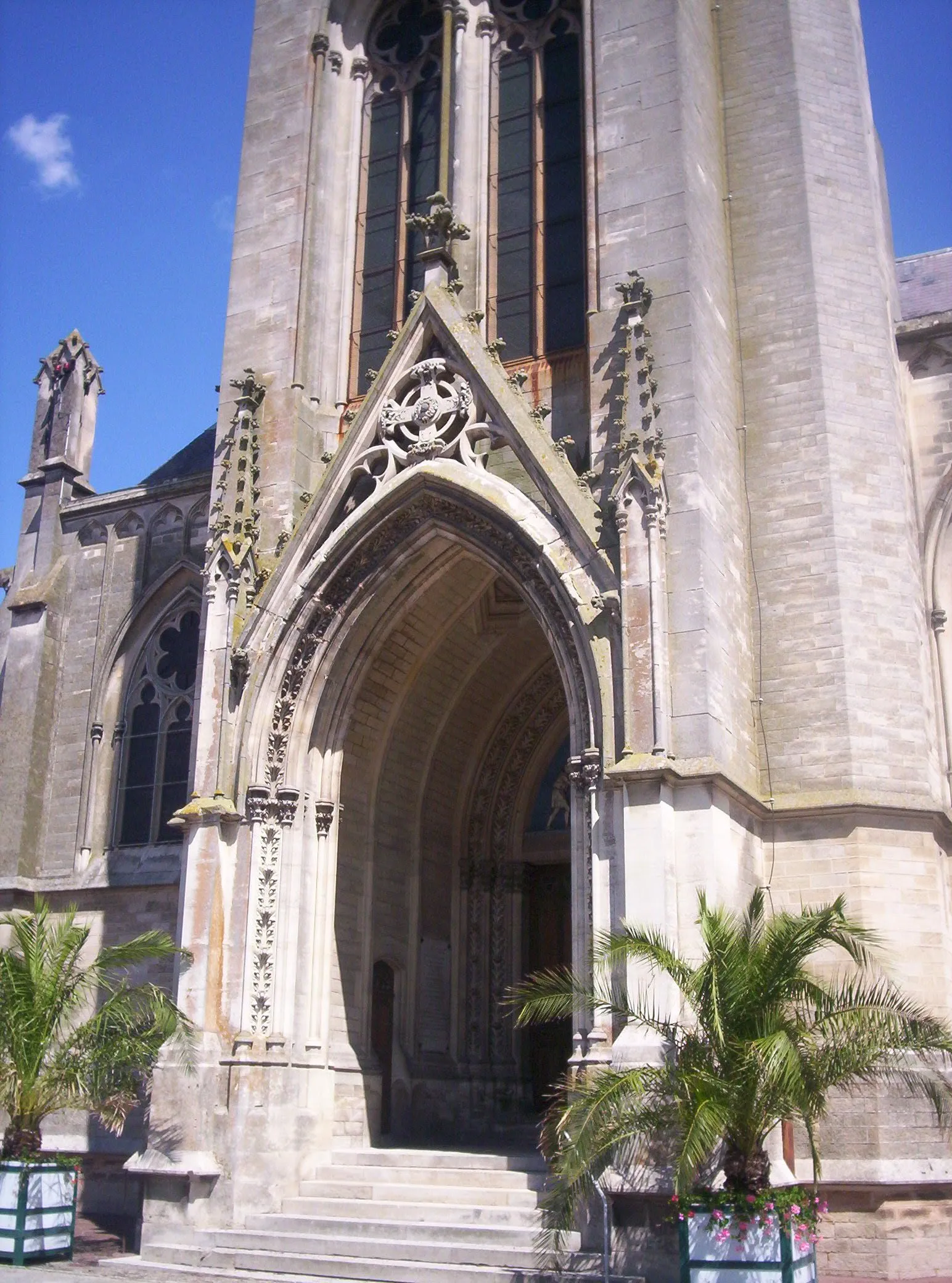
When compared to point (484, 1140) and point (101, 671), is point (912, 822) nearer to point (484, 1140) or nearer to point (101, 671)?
point (484, 1140)

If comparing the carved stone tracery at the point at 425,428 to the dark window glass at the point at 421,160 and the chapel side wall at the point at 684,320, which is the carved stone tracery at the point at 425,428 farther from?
the dark window glass at the point at 421,160

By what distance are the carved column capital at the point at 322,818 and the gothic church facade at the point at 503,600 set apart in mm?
110

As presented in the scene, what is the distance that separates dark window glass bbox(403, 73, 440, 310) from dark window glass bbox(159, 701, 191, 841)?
6651 millimetres

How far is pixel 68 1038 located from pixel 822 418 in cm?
1087

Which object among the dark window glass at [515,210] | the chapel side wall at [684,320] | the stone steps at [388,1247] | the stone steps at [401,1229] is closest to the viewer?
the stone steps at [388,1247]

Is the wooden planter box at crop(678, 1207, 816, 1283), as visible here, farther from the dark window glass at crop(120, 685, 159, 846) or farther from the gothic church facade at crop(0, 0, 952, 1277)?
the dark window glass at crop(120, 685, 159, 846)

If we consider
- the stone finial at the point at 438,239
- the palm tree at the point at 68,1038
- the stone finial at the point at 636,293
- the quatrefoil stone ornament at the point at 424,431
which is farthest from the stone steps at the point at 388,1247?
the stone finial at the point at 438,239

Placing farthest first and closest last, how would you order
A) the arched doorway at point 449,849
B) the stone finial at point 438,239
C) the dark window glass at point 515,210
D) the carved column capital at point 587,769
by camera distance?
1. the dark window glass at point 515,210
2. the stone finial at point 438,239
3. the arched doorway at point 449,849
4. the carved column capital at point 587,769

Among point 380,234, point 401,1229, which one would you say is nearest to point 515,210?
point 380,234

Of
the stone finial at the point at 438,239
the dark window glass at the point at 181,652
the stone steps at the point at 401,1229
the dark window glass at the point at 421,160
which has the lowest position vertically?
the stone steps at the point at 401,1229

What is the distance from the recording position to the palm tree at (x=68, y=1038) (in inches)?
546

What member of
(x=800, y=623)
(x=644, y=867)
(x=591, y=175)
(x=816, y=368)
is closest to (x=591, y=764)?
(x=644, y=867)

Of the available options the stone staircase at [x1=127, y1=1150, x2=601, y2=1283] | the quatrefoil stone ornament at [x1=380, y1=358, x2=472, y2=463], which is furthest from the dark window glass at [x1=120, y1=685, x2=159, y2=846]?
the stone staircase at [x1=127, y1=1150, x2=601, y2=1283]

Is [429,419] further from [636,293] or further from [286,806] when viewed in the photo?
[286,806]
